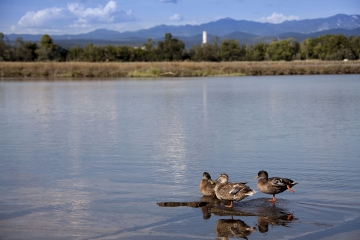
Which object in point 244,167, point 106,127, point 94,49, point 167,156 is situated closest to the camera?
point 244,167

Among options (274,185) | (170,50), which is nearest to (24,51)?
(170,50)

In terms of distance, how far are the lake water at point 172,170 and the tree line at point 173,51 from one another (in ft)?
164

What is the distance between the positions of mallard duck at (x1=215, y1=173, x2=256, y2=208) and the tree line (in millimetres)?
59338

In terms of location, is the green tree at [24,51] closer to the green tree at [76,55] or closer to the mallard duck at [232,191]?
the green tree at [76,55]

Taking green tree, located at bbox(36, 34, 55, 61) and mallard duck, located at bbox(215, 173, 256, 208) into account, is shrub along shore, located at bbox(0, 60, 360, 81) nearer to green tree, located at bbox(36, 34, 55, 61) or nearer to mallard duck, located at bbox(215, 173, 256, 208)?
green tree, located at bbox(36, 34, 55, 61)

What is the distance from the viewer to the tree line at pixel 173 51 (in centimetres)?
6762

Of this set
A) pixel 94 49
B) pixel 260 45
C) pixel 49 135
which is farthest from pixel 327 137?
pixel 260 45

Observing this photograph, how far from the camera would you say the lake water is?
6785mm

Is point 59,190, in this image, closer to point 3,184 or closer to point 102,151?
point 3,184

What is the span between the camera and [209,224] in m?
6.88

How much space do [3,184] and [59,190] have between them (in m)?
1.03

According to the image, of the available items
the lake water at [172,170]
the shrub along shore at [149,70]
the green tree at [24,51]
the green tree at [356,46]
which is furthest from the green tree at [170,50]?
the lake water at [172,170]

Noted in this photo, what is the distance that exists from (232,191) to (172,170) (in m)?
2.47

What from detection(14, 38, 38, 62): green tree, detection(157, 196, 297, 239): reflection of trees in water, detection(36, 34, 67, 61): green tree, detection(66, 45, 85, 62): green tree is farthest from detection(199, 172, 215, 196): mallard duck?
detection(14, 38, 38, 62): green tree
